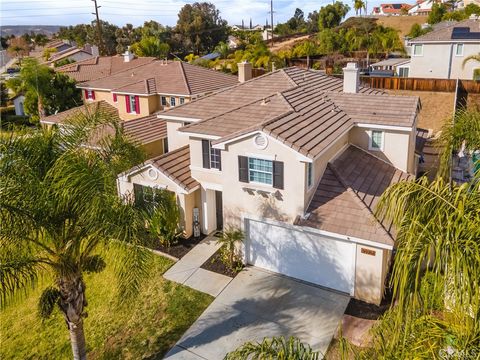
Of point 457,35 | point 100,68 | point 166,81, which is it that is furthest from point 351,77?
Result: point 100,68

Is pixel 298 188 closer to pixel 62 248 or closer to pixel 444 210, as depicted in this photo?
pixel 62 248

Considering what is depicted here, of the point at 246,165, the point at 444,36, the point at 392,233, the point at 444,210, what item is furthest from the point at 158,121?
the point at 444,36

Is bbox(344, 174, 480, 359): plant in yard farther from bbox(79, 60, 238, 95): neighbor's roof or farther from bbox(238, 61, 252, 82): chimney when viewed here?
bbox(79, 60, 238, 95): neighbor's roof

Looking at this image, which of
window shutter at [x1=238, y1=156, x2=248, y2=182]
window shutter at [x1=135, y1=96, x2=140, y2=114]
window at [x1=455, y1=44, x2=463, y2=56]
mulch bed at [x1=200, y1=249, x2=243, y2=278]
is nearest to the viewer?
window shutter at [x1=238, y1=156, x2=248, y2=182]

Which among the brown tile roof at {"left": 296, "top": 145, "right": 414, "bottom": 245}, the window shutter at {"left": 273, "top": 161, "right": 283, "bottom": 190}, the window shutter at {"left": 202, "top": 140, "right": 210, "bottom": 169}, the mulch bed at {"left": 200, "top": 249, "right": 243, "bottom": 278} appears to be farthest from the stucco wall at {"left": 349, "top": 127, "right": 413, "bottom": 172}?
the mulch bed at {"left": 200, "top": 249, "right": 243, "bottom": 278}

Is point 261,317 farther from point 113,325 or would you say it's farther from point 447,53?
point 447,53
